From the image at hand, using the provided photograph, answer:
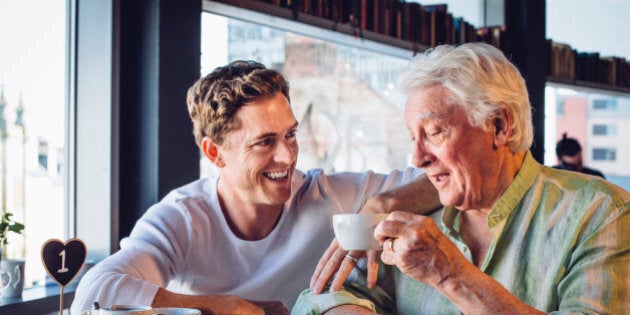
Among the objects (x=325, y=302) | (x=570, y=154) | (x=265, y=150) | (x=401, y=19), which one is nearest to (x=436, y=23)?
(x=401, y=19)

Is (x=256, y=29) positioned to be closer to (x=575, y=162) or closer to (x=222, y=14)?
(x=222, y=14)

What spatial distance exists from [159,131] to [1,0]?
2.33ft

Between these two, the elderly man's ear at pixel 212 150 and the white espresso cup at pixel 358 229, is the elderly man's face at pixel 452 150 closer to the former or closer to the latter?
the white espresso cup at pixel 358 229

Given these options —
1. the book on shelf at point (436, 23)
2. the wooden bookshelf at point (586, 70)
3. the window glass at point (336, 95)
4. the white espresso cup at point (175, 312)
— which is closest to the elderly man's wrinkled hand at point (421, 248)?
the white espresso cup at point (175, 312)

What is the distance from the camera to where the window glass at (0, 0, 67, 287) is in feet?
9.22

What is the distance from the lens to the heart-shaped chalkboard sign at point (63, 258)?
5.52 feet

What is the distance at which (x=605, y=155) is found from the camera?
743cm

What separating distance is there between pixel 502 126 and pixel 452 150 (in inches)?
5.0

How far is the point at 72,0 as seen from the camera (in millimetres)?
3121

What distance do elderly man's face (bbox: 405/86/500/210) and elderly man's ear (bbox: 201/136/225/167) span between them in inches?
32.1

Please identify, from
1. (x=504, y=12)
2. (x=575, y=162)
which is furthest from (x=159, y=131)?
(x=575, y=162)

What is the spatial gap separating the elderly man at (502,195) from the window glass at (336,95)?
200 cm

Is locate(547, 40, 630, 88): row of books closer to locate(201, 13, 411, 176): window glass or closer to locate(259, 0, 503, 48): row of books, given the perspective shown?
locate(259, 0, 503, 48): row of books

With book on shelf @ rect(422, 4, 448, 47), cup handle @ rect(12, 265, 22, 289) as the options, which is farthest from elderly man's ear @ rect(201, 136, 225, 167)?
book on shelf @ rect(422, 4, 448, 47)
